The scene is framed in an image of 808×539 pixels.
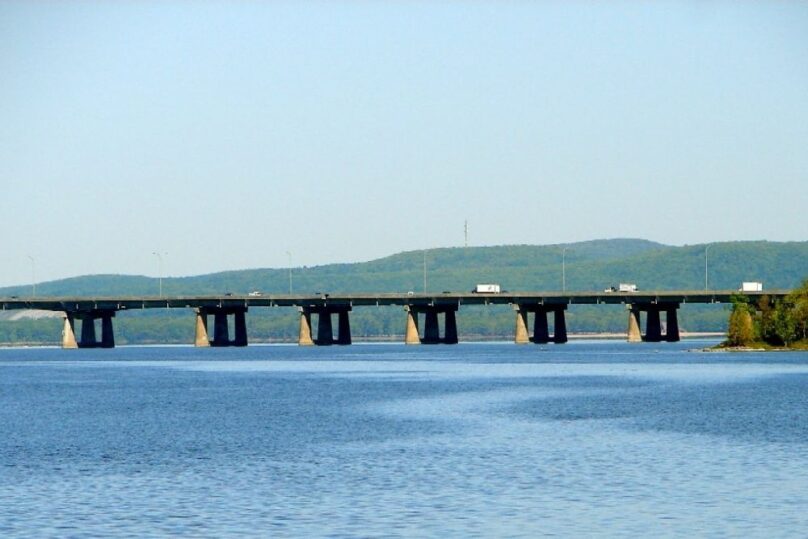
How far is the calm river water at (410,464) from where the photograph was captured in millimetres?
54125

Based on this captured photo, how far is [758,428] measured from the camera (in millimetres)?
93625

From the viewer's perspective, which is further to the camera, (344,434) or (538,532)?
(344,434)

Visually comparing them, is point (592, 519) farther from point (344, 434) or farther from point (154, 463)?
point (344, 434)

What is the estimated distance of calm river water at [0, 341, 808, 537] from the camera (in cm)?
5412

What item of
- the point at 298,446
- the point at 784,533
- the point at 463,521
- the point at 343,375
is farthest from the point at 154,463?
the point at 343,375

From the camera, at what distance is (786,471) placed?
68.3 meters

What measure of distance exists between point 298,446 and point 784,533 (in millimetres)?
37113

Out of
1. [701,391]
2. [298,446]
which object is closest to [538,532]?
[298,446]

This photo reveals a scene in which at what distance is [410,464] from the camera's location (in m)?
72.4

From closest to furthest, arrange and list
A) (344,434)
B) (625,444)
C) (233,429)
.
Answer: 1. (625,444)
2. (344,434)
3. (233,429)

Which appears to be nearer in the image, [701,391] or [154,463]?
[154,463]

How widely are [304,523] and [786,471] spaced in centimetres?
2373

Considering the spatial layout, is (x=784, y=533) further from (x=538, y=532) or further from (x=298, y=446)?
(x=298, y=446)

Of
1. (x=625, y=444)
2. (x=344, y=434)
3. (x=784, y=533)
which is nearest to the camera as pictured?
(x=784, y=533)
